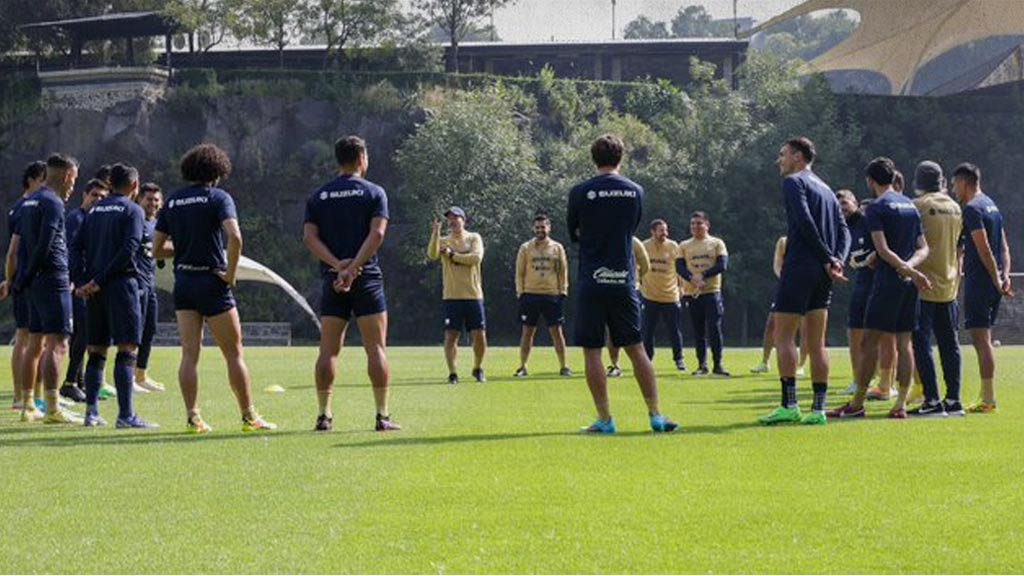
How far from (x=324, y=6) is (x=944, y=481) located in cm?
7533

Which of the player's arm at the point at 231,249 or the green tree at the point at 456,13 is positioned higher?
the green tree at the point at 456,13

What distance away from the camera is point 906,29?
298 feet

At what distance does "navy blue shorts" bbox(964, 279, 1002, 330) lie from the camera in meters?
16.1

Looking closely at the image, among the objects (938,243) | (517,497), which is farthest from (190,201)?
(938,243)

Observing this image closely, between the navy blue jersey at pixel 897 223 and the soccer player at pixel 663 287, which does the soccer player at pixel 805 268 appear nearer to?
the navy blue jersey at pixel 897 223

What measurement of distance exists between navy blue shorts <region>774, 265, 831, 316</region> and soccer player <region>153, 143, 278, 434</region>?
4405 millimetres

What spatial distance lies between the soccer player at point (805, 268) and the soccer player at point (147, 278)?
5.17m

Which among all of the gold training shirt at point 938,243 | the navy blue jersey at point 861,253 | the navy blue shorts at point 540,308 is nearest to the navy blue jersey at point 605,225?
the gold training shirt at point 938,243

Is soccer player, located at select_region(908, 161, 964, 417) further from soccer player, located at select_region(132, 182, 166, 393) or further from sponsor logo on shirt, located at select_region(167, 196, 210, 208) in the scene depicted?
soccer player, located at select_region(132, 182, 166, 393)

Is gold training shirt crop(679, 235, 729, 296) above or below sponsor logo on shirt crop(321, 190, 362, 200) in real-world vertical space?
below

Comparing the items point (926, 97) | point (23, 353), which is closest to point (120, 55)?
point (926, 97)

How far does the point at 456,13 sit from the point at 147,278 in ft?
234

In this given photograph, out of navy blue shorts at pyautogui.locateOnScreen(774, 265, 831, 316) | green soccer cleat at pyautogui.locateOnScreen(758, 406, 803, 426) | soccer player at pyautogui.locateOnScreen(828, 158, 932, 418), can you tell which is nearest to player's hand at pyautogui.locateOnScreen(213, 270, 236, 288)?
navy blue shorts at pyautogui.locateOnScreen(774, 265, 831, 316)

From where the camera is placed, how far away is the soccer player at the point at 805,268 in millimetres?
14164
